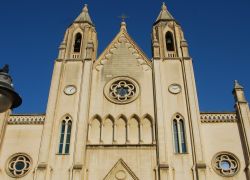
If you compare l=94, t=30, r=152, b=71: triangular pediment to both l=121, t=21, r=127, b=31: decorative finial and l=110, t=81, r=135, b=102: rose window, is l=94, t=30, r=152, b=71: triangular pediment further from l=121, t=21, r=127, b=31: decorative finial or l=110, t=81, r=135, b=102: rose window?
l=110, t=81, r=135, b=102: rose window

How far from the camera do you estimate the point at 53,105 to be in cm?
2564

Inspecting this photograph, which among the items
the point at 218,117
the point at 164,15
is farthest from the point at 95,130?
the point at 164,15

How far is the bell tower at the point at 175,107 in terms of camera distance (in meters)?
22.4

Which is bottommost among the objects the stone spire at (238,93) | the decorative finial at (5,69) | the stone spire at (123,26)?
the decorative finial at (5,69)

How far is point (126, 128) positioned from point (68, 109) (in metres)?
4.86

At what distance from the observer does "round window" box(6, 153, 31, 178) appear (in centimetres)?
2262

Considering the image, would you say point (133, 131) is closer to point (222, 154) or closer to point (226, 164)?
point (222, 154)

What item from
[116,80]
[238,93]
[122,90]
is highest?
[116,80]

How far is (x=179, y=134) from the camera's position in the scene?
2409cm

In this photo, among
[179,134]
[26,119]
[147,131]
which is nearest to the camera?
[179,134]

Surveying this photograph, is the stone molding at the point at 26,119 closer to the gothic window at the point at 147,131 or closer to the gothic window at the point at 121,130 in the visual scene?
the gothic window at the point at 121,130

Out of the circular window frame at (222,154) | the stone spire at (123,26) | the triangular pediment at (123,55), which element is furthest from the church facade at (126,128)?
the stone spire at (123,26)

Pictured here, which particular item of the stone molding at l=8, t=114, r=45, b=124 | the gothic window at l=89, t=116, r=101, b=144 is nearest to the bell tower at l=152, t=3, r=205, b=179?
the gothic window at l=89, t=116, r=101, b=144

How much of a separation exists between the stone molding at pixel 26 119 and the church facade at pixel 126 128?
0.25 ft
